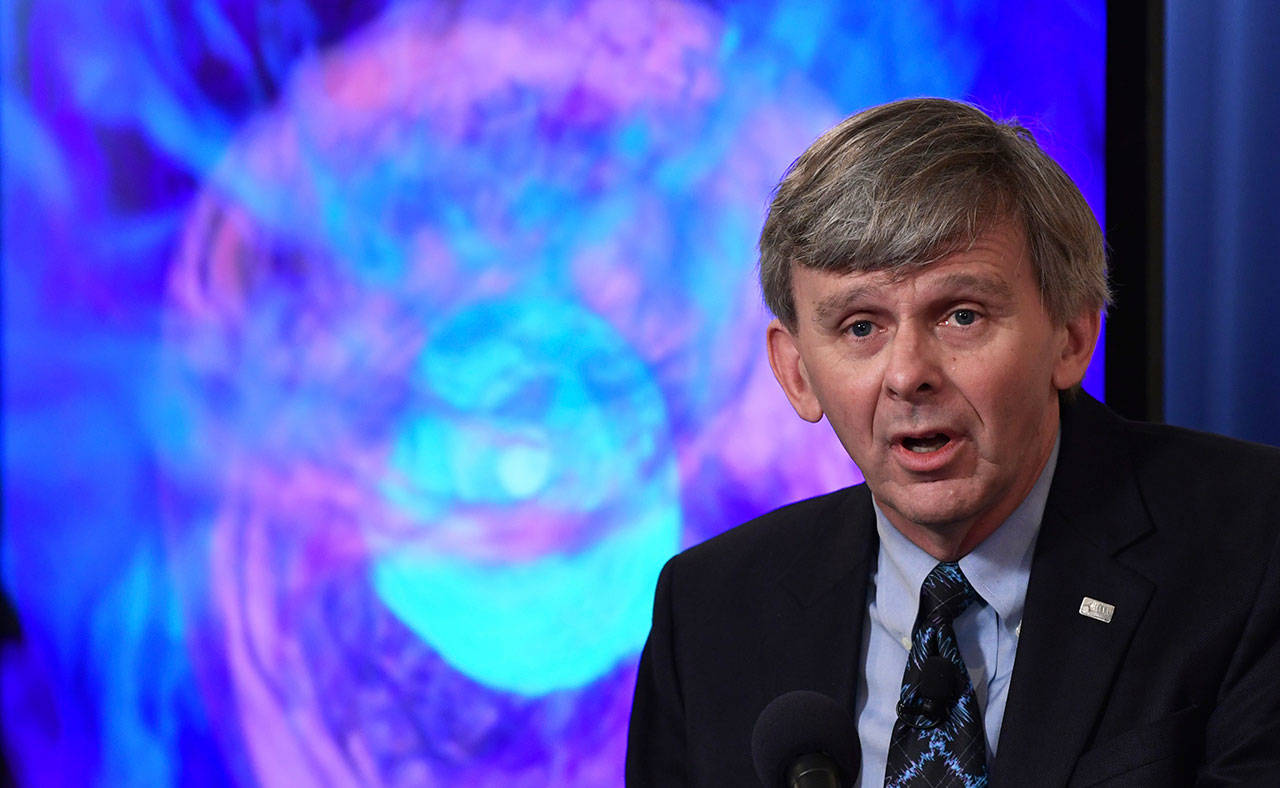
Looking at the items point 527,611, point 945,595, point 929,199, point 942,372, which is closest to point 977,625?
point 945,595

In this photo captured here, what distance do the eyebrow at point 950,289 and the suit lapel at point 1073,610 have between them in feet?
0.96

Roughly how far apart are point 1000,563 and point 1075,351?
283mm

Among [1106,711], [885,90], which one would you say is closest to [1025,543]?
[1106,711]

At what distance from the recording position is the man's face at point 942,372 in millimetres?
1485

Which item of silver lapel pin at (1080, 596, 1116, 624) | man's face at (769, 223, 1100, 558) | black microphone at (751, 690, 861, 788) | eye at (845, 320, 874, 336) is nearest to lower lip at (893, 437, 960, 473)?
man's face at (769, 223, 1100, 558)

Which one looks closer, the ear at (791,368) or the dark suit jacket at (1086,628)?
the dark suit jacket at (1086,628)

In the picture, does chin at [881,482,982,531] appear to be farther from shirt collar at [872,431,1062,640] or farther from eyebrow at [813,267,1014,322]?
eyebrow at [813,267,1014,322]

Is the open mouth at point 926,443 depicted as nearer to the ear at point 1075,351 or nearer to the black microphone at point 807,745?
the ear at point 1075,351

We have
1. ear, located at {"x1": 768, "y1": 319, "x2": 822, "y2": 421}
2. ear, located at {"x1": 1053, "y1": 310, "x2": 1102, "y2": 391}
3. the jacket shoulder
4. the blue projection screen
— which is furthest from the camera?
the blue projection screen

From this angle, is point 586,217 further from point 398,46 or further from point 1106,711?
point 1106,711

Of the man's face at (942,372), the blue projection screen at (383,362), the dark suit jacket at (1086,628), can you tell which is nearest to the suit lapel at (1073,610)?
the dark suit jacket at (1086,628)

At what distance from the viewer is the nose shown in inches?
57.8

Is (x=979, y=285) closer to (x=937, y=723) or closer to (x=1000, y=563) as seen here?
(x=1000, y=563)

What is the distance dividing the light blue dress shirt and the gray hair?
10.8 inches
